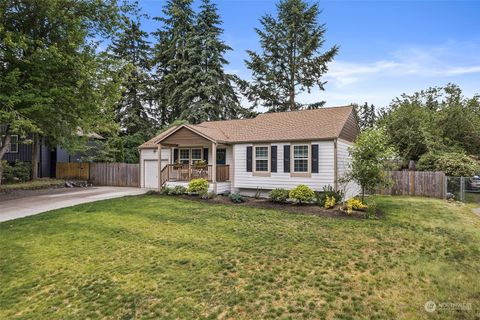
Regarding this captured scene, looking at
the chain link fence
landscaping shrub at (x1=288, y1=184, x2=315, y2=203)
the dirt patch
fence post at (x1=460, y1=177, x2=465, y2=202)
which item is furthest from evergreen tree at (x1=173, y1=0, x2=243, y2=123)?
fence post at (x1=460, y1=177, x2=465, y2=202)

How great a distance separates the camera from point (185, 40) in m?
28.0

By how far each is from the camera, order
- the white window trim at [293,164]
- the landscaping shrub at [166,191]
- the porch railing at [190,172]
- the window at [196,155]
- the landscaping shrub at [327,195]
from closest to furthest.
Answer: the landscaping shrub at [327,195]
the white window trim at [293,164]
the landscaping shrub at [166,191]
the porch railing at [190,172]
the window at [196,155]

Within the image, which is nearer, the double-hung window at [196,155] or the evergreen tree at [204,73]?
the double-hung window at [196,155]

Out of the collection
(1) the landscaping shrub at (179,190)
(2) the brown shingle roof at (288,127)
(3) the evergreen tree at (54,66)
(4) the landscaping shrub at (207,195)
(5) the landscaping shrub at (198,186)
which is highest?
(3) the evergreen tree at (54,66)

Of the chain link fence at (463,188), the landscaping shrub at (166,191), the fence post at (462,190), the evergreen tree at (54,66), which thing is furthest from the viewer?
the landscaping shrub at (166,191)

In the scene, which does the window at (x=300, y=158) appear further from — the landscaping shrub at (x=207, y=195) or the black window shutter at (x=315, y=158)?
the landscaping shrub at (x=207, y=195)

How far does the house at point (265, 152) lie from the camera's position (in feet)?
42.7

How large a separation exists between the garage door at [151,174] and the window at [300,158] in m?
10.1

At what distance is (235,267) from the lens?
19.0ft

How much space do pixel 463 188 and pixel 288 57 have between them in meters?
19.3

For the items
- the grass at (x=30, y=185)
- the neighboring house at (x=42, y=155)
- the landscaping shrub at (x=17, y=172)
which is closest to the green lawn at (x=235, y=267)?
the grass at (x=30, y=185)

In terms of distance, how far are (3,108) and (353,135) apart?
691 inches

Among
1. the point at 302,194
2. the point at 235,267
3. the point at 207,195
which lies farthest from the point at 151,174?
the point at 235,267

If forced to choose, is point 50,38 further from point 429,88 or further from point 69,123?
point 429,88
